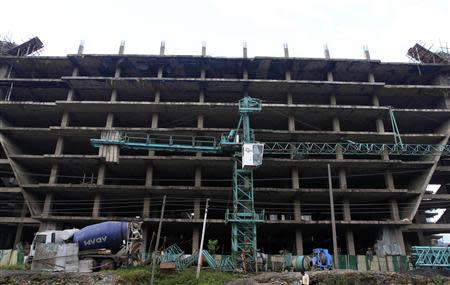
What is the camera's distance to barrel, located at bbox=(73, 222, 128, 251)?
2486 centimetres

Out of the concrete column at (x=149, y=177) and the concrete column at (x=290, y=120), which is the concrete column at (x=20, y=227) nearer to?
the concrete column at (x=149, y=177)

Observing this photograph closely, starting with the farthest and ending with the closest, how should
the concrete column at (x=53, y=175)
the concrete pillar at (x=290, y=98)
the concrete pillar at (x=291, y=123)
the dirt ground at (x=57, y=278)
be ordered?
the concrete pillar at (x=290, y=98)
the concrete pillar at (x=291, y=123)
the concrete column at (x=53, y=175)
the dirt ground at (x=57, y=278)

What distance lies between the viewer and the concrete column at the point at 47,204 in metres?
36.4

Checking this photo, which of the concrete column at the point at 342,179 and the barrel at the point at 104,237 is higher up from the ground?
the concrete column at the point at 342,179

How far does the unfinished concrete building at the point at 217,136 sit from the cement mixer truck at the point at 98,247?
10.2m

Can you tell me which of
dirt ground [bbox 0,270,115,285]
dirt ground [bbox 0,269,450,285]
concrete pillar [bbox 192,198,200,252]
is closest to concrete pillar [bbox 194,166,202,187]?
concrete pillar [bbox 192,198,200,252]

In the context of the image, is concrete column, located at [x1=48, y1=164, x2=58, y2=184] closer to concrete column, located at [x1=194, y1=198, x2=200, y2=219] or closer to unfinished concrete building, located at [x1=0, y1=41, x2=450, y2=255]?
unfinished concrete building, located at [x1=0, y1=41, x2=450, y2=255]

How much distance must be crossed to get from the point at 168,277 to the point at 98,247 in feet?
Result: 17.6

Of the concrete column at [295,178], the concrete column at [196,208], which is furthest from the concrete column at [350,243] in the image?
the concrete column at [196,208]

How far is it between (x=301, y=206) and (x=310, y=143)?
7947 millimetres

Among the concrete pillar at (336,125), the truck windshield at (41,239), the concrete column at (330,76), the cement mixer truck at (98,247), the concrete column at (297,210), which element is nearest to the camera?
the cement mixer truck at (98,247)

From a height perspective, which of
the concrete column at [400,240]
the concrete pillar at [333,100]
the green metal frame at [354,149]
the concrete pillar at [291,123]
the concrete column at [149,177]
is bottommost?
the concrete column at [400,240]

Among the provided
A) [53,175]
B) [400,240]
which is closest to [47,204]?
[53,175]

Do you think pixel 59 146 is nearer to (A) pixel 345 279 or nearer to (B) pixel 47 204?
(B) pixel 47 204
